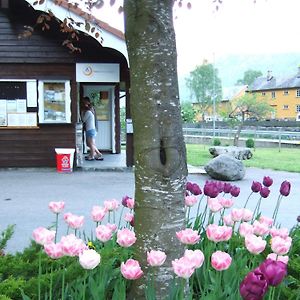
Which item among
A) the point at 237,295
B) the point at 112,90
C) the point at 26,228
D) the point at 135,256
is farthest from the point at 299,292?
the point at 112,90

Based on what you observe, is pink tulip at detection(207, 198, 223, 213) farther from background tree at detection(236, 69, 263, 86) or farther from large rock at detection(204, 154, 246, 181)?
background tree at detection(236, 69, 263, 86)

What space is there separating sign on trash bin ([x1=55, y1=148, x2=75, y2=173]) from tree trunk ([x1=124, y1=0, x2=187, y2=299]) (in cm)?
1150

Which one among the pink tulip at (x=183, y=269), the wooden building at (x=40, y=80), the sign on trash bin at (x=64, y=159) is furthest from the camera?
the wooden building at (x=40, y=80)

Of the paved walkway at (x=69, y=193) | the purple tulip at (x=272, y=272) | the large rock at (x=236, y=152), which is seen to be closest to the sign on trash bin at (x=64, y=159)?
the paved walkway at (x=69, y=193)

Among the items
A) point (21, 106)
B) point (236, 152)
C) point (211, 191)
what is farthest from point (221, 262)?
point (236, 152)

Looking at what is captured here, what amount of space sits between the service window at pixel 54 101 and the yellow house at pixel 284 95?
8369 cm

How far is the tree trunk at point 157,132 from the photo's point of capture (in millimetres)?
2730

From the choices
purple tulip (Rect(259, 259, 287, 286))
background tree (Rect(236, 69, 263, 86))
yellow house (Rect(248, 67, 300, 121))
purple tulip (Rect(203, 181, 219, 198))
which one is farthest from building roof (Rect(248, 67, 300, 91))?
purple tulip (Rect(259, 259, 287, 286))

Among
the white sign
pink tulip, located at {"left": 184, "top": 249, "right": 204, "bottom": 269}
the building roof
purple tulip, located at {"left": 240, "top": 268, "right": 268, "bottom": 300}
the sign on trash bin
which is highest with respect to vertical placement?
the building roof

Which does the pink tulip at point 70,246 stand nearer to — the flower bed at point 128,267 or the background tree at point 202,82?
the flower bed at point 128,267

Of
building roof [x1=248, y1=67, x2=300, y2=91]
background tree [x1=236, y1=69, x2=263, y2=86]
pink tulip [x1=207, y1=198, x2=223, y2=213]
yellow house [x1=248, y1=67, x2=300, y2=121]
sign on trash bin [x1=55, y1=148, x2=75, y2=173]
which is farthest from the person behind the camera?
background tree [x1=236, y1=69, x2=263, y2=86]

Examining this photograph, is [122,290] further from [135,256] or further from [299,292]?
[299,292]

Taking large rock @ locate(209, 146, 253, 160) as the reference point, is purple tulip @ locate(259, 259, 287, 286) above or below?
above

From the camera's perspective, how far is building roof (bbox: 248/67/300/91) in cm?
9831
